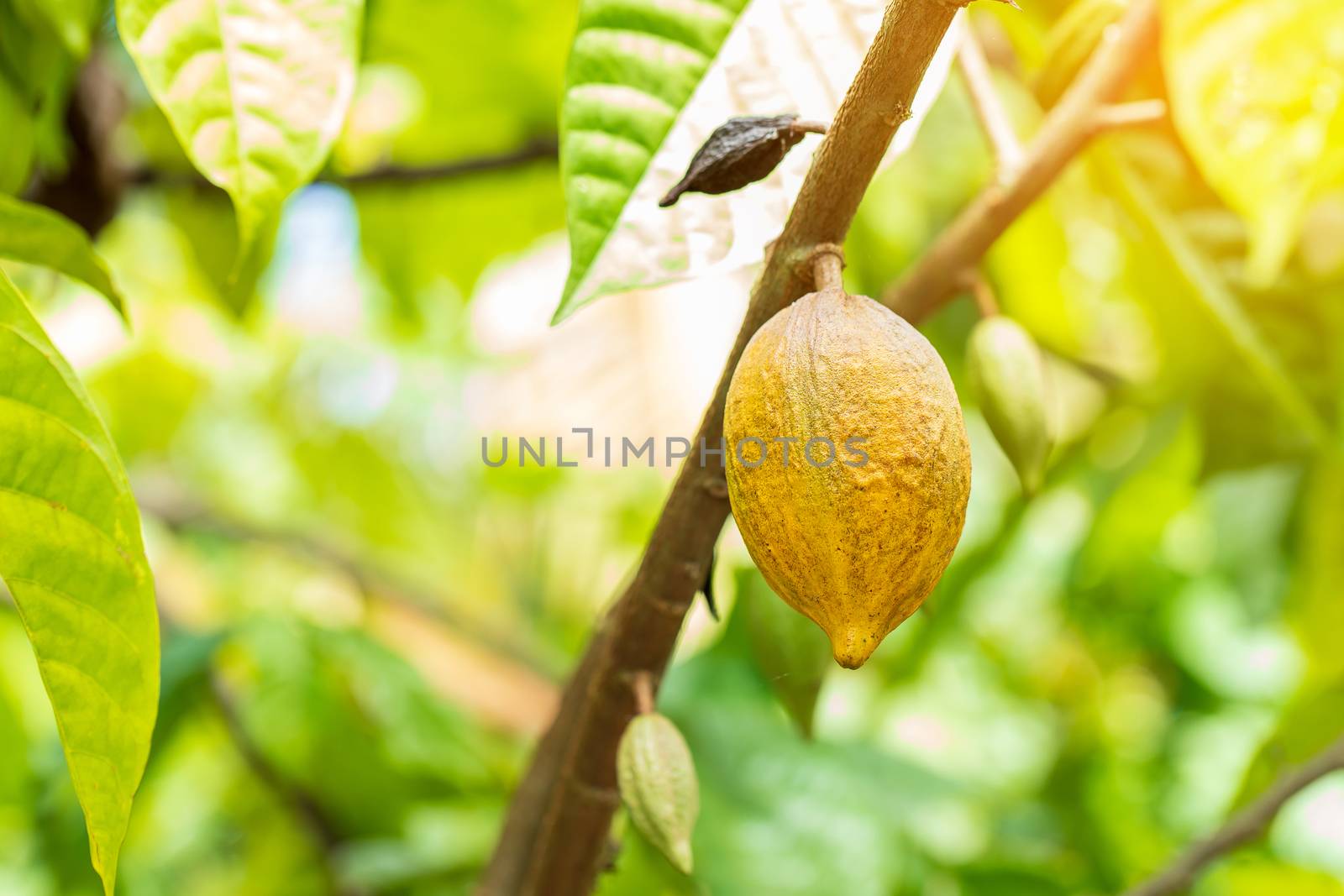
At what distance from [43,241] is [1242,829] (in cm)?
76

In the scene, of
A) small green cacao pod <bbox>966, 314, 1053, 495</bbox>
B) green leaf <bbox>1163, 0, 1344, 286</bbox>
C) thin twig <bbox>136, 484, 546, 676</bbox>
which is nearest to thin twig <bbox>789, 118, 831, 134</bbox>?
small green cacao pod <bbox>966, 314, 1053, 495</bbox>

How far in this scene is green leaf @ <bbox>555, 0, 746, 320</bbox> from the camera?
44cm

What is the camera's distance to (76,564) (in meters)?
0.41

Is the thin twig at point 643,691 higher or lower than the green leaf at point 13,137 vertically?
lower

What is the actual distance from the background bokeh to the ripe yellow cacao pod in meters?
0.35

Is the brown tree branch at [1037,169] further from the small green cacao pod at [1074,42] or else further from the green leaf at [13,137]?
the green leaf at [13,137]

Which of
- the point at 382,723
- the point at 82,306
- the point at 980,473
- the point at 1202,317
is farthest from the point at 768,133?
the point at 82,306

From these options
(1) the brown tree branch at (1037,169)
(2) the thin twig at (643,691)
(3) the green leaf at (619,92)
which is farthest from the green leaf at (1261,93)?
(2) the thin twig at (643,691)

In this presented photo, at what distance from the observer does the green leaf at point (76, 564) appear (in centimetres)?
40

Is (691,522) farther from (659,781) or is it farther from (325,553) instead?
(325,553)

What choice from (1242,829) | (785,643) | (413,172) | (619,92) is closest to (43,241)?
(619,92)

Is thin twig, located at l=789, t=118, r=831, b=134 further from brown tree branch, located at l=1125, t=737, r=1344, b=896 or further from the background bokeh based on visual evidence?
brown tree branch, located at l=1125, t=737, r=1344, b=896

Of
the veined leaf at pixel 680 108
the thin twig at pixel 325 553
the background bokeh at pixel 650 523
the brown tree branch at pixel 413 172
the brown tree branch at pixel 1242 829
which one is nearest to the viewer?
the veined leaf at pixel 680 108

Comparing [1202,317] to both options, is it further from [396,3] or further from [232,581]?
[232,581]
